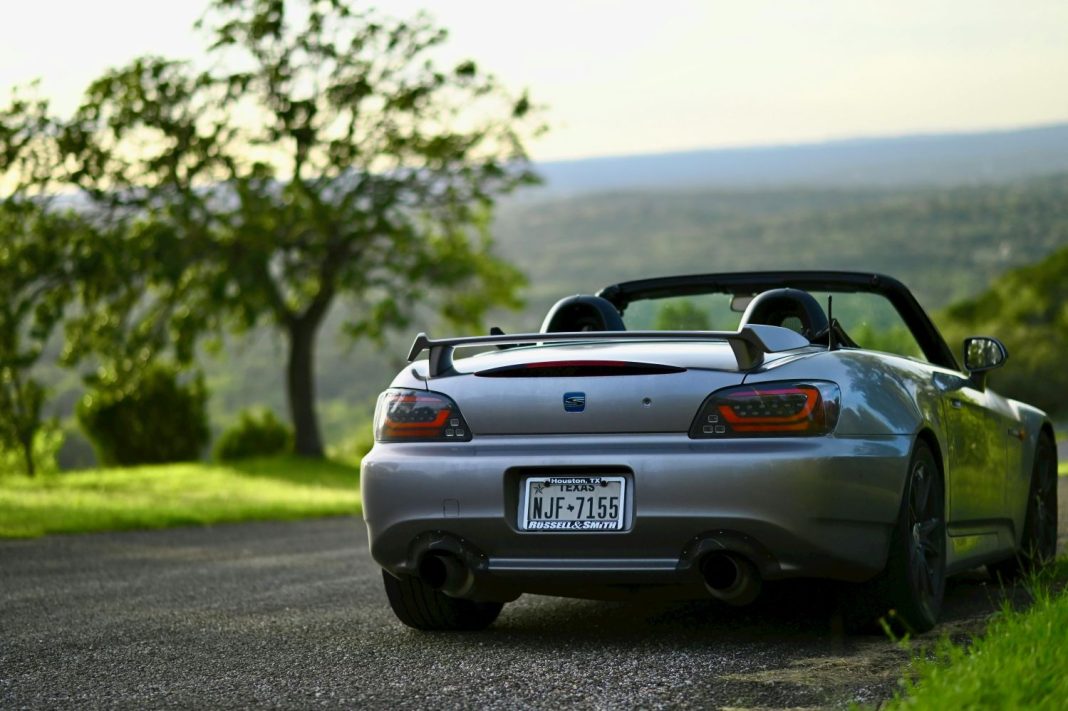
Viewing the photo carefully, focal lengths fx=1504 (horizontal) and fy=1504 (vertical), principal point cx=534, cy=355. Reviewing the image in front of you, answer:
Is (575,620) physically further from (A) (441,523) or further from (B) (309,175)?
(B) (309,175)

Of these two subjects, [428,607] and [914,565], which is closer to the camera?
[914,565]

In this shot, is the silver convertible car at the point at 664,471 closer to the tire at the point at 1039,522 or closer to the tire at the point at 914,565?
the tire at the point at 914,565

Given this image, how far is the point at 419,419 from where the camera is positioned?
18.4 ft

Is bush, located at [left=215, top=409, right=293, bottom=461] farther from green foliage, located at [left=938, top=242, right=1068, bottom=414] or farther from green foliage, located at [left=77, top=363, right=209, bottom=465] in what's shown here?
green foliage, located at [left=938, top=242, right=1068, bottom=414]

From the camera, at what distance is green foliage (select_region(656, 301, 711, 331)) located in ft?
23.0

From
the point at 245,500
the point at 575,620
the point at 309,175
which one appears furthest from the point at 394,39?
the point at 575,620

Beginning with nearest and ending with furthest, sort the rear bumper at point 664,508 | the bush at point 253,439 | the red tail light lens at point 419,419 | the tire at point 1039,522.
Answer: the rear bumper at point 664,508
the red tail light lens at point 419,419
the tire at point 1039,522
the bush at point 253,439

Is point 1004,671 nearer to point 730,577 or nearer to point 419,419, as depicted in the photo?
point 730,577

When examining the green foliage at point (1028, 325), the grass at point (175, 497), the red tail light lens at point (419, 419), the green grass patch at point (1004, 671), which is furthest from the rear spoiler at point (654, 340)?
the green foliage at point (1028, 325)

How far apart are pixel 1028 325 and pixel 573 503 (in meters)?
79.3

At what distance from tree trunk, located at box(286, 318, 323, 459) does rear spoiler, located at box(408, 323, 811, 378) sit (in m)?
33.1

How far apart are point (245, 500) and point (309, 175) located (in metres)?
16.2

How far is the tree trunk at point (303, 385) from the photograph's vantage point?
1532 inches

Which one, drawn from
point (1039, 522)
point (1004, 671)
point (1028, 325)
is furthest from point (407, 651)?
point (1028, 325)
